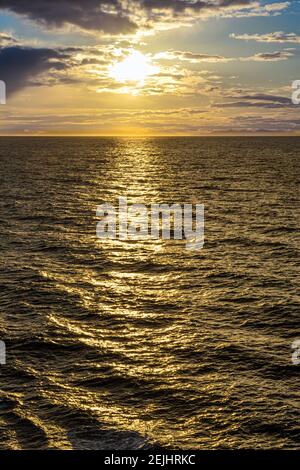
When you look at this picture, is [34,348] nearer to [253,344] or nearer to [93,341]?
[93,341]

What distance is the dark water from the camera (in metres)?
21.5

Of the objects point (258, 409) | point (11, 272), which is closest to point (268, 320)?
point (258, 409)

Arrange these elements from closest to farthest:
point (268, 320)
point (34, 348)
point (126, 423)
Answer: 1. point (126, 423)
2. point (34, 348)
3. point (268, 320)

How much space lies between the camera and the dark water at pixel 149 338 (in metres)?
21.5

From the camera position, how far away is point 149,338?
97.2 feet

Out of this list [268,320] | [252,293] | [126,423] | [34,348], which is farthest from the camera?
[252,293]

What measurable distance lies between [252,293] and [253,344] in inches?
319
